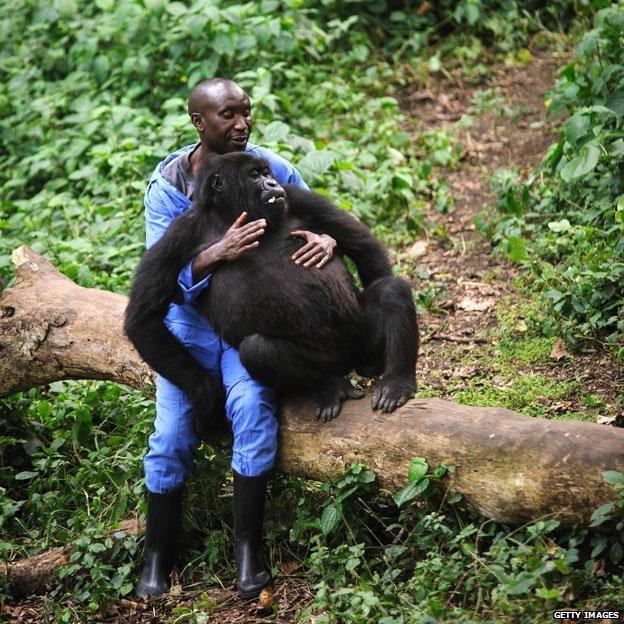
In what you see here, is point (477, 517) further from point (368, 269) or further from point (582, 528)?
point (368, 269)

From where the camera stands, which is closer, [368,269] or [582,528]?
[582,528]

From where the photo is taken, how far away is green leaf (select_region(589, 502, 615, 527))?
3.50 m

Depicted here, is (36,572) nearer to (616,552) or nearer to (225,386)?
(225,386)

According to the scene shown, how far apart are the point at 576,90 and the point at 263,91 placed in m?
2.83

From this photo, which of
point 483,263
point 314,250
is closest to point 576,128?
point 483,263

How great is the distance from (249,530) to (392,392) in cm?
100

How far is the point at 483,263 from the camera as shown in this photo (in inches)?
291

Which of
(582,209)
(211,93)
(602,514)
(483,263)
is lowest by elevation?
(483,263)

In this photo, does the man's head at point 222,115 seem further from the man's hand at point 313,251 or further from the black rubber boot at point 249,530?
the black rubber boot at point 249,530

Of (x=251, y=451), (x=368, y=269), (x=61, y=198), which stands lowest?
(x=61, y=198)

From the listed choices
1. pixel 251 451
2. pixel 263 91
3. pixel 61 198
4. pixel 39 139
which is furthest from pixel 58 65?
pixel 251 451

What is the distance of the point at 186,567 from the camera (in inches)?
188

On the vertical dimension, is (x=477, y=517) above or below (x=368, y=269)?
below

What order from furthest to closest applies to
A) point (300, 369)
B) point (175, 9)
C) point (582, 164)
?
point (175, 9)
point (582, 164)
point (300, 369)
